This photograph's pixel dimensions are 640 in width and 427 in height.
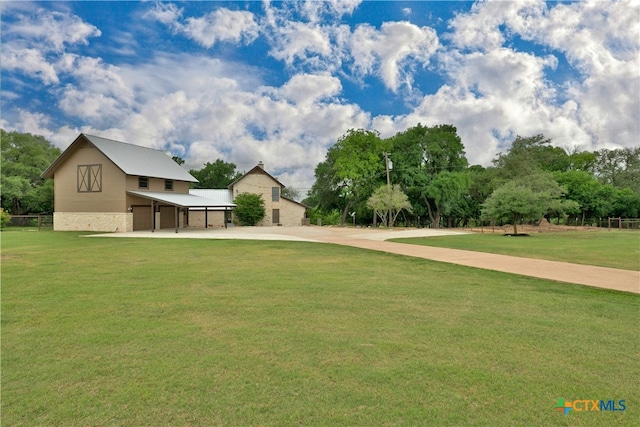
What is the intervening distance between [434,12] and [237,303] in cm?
2150

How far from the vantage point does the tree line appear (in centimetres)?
4106

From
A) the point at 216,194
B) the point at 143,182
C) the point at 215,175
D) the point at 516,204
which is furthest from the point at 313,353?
the point at 215,175

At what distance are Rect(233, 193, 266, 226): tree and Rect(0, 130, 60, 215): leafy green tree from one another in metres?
23.1

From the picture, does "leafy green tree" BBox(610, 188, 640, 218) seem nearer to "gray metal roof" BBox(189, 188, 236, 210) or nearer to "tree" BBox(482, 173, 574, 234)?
"tree" BBox(482, 173, 574, 234)

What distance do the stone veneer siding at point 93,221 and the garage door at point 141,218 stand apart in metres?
0.87

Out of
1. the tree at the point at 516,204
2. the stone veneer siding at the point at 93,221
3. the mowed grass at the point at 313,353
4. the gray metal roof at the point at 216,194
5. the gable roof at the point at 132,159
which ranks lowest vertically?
the mowed grass at the point at 313,353

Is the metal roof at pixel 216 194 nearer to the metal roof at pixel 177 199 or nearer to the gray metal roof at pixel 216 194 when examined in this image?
the gray metal roof at pixel 216 194

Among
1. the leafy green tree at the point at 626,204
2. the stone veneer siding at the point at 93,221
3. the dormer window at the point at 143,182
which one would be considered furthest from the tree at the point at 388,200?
the leafy green tree at the point at 626,204

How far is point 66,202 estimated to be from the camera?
32.0 meters

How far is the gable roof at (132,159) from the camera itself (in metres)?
30.9

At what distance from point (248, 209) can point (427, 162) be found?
24.0 m

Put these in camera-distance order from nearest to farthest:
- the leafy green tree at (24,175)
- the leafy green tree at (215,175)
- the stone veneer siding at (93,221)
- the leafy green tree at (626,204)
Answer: the stone veneer siding at (93,221) → the leafy green tree at (24,175) → the leafy green tree at (626,204) → the leafy green tree at (215,175)

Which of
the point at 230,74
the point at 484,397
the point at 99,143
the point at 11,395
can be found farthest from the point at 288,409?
the point at 99,143

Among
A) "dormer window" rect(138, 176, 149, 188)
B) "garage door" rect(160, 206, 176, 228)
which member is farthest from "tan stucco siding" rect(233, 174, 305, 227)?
"dormer window" rect(138, 176, 149, 188)
